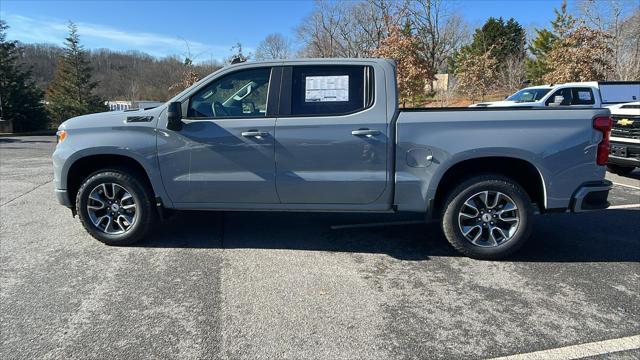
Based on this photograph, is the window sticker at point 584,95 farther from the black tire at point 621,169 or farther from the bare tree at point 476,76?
the bare tree at point 476,76

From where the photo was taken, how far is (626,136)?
841 cm

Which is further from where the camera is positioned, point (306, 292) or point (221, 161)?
point (221, 161)

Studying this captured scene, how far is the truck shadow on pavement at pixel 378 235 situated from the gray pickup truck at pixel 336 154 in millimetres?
445

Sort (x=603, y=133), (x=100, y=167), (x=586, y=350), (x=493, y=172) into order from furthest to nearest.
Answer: (x=100, y=167) → (x=493, y=172) → (x=603, y=133) → (x=586, y=350)

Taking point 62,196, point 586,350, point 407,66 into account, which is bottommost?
point 586,350

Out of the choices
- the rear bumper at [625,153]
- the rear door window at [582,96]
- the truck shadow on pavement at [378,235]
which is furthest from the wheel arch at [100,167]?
the rear door window at [582,96]

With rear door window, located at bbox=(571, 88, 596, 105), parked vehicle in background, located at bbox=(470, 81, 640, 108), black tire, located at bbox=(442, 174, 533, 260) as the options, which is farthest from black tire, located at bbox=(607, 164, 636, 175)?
black tire, located at bbox=(442, 174, 533, 260)

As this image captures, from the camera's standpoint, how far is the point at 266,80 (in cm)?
454

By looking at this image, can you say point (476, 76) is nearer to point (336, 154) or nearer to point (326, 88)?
point (326, 88)

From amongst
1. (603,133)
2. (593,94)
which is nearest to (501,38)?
(593,94)

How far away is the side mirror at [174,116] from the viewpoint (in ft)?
14.2

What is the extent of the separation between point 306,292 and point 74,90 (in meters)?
37.3

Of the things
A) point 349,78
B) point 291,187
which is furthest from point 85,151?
point 349,78

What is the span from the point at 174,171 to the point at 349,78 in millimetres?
2021
